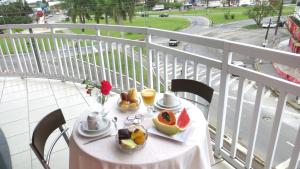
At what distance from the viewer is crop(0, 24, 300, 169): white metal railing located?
158 cm

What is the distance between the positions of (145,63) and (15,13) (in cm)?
277

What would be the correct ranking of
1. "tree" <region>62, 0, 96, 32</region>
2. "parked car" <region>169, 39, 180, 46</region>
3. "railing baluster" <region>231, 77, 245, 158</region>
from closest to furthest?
1. "railing baluster" <region>231, 77, 245, 158</region>
2. "parked car" <region>169, 39, 180, 46</region>
3. "tree" <region>62, 0, 96, 32</region>

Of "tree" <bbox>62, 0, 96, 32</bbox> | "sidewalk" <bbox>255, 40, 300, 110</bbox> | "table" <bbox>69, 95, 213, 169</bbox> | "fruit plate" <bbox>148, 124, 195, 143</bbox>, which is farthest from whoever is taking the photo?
"tree" <bbox>62, 0, 96, 32</bbox>

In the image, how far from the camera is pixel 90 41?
3.56 m

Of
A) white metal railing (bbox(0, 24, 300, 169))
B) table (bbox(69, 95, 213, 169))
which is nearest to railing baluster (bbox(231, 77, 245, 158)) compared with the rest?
white metal railing (bbox(0, 24, 300, 169))

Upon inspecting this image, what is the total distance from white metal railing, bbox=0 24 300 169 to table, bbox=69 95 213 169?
2.06 ft

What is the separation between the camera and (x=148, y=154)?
3.79ft

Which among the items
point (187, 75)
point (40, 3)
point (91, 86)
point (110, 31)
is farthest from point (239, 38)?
point (40, 3)

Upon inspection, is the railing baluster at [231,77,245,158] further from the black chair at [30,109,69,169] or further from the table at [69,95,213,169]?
the black chair at [30,109,69,169]

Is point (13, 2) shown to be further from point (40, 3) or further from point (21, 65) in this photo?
point (21, 65)

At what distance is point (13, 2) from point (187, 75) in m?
3.65

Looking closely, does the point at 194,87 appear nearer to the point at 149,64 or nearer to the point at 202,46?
the point at 202,46

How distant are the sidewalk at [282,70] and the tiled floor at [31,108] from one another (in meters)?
0.97

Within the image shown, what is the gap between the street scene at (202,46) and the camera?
160cm
